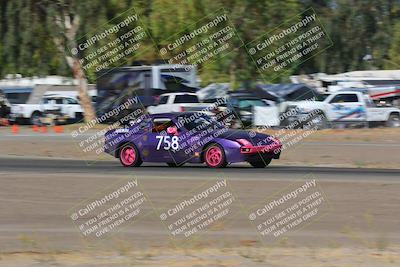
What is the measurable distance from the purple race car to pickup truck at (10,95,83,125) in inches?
965

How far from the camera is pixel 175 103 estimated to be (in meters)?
40.8

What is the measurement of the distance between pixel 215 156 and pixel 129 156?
7.64ft

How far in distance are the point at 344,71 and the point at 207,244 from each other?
44372 mm

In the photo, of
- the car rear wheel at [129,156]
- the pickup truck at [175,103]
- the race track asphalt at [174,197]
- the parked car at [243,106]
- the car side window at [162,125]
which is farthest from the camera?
the pickup truck at [175,103]

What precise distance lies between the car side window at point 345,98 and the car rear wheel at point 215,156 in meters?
17.9

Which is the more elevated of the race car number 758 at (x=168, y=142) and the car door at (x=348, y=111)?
the race car number 758 at (x=168, y=142)

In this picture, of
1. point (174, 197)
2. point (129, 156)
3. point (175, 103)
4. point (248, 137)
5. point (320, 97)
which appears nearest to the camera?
point (174, 197)

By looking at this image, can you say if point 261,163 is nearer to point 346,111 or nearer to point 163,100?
point 346,111

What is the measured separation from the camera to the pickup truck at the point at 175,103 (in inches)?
1588

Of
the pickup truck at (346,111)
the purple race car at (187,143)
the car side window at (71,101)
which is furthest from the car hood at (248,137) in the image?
the car side window at (71,101)

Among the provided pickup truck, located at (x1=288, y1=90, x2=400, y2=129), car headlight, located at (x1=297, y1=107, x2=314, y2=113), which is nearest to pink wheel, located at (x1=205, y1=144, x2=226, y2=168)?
pickup truck, located at (x1=288, y1=90, x2=400, y2=129)

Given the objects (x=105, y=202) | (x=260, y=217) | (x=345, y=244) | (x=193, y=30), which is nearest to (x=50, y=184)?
(x=105, y=202)

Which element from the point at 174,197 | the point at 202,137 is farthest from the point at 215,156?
the point at 174,197

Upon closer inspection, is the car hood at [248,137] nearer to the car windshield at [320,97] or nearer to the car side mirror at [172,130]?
the car side mirror at [172,130]
